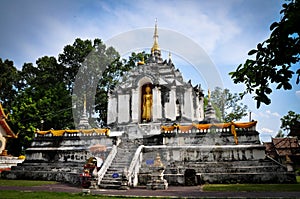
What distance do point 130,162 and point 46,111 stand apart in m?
18.9

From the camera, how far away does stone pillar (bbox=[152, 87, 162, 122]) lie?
22.7 m

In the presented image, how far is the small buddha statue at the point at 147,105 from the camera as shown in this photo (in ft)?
78.6

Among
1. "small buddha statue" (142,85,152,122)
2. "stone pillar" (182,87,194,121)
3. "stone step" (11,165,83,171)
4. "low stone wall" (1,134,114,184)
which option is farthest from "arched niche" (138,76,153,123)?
"stone step" (11,165,83,171)

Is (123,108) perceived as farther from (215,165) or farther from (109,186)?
(109,186)

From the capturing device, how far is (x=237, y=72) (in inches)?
182

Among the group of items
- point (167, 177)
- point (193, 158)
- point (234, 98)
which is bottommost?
point (167, 177)

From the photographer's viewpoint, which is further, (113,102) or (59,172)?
(113,102)

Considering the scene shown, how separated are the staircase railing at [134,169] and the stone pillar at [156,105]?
7.12m

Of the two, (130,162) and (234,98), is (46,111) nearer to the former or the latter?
(130,162)

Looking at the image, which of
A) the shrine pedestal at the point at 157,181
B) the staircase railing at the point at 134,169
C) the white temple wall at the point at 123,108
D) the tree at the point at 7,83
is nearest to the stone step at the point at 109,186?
the staircase railing at the point at 134,169

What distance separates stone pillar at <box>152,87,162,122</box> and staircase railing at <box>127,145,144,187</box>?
7.12 metres

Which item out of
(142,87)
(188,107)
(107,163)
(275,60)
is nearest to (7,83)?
(142,87)

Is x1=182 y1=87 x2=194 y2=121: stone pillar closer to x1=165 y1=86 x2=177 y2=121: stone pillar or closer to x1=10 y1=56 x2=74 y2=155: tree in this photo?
x1=165 y1=86 x2=177 y2=121: stone pillar

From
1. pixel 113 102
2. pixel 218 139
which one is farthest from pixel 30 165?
pixel 218 139
